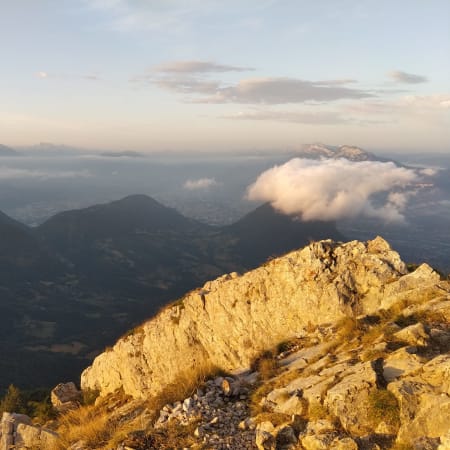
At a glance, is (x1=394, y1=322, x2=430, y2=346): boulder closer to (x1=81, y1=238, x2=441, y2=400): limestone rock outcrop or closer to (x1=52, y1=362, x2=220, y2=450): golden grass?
(x1=81, y1=238, x2=441, y2=400): limestone rock outcrop

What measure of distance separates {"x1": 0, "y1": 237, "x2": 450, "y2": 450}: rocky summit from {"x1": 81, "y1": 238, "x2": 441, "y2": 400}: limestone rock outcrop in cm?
10

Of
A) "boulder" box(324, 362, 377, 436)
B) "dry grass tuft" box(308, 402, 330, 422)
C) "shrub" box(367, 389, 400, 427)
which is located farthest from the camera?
"dry grass tuft" box(308, 402, 330, 422)

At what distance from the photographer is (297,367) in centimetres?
1873

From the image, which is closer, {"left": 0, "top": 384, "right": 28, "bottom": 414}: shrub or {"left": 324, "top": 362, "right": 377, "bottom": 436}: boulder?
{"left": 324, "top": 362, "right": 377, "bottom": 436}: boulder

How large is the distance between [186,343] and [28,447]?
15.5 m

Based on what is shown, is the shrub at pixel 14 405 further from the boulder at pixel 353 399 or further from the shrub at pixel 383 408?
the shrub at pixel 383 408

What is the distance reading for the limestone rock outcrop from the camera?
24359 millimetres

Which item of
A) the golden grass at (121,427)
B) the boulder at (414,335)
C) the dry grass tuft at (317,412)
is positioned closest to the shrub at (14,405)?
the golden grass at (121,427)

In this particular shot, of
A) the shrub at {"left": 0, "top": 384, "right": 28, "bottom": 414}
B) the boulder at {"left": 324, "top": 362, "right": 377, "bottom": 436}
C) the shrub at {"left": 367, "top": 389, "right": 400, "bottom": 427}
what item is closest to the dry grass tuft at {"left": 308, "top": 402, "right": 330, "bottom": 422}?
the boulder at {"left": 324, "top": 362, "right": 377, "bottom": 436}

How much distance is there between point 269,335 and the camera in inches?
1079

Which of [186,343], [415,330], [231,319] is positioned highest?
[415,330]

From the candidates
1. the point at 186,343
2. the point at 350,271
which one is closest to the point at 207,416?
the point at 350,271

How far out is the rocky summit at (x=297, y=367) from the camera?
486 inches

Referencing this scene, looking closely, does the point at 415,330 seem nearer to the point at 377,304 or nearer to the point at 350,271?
the point at 377,304
